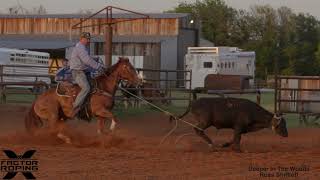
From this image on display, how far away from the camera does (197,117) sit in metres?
13.7

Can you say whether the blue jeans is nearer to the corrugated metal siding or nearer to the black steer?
the black steer

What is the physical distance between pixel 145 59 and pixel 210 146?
3905 centimetres

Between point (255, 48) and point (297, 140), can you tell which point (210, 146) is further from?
point (255, 48)

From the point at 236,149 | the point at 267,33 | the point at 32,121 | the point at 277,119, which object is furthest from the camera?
the point at 267,33

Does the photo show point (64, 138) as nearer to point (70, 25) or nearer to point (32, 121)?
point (32, 121)

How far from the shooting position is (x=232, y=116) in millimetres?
13461

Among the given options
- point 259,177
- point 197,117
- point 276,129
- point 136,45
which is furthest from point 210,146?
point 136,45

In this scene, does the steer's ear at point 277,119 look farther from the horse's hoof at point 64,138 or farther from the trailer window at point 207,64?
the trailer window at point 207,64

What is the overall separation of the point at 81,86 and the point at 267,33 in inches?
2861

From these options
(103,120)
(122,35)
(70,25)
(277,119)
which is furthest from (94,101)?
(70,25)

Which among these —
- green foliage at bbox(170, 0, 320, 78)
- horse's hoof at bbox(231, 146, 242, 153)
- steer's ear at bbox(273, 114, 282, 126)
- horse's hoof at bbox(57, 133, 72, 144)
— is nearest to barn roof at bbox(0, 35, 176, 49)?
green foliage at bbox(170, 0, 320, 78)

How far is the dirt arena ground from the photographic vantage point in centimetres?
989

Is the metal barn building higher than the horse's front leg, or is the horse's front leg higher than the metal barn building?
the metal barn building

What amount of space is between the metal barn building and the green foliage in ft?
58.4
